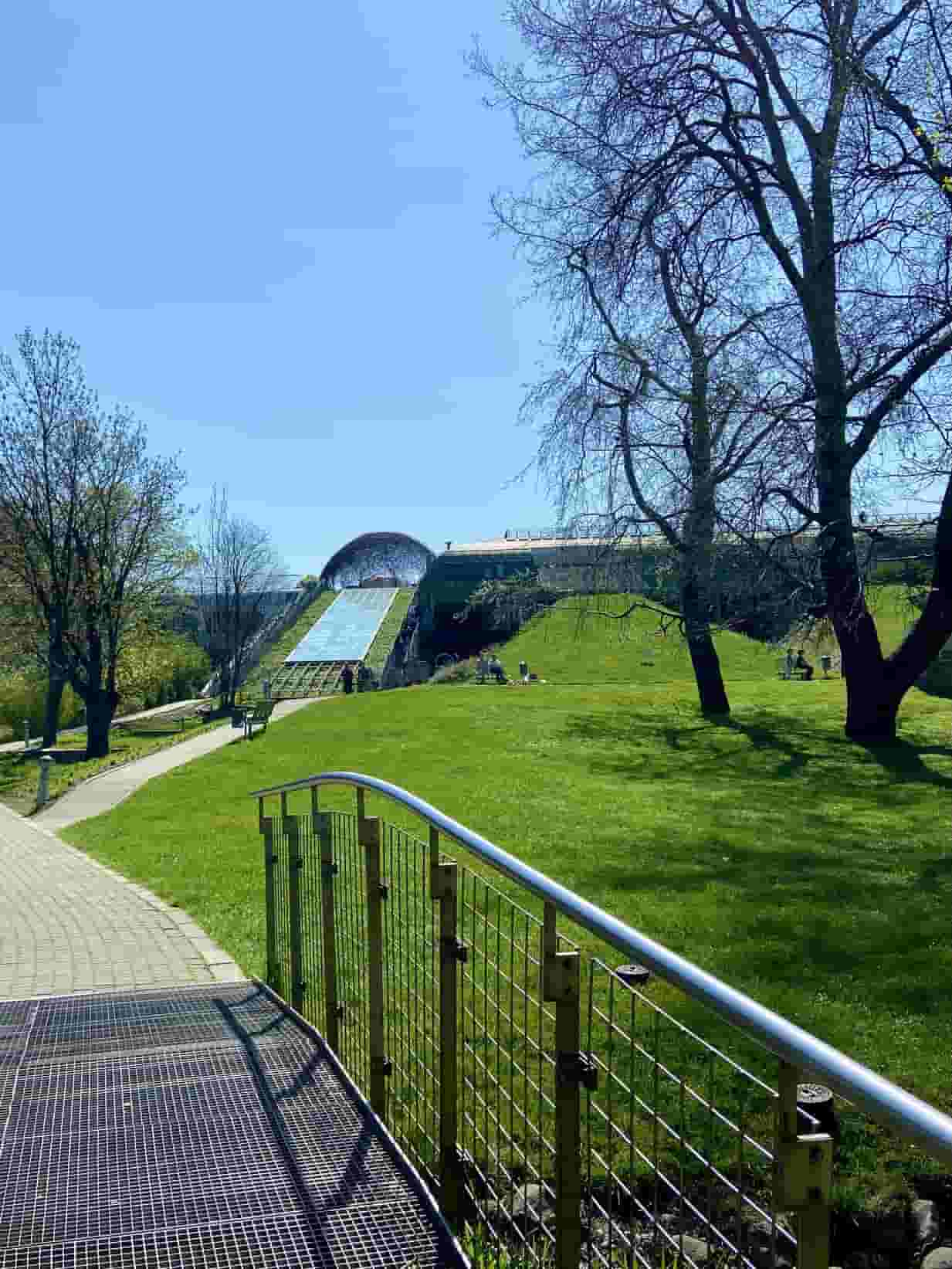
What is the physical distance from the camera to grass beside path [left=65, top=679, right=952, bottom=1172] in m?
6.93

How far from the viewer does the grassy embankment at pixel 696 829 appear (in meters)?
A: 6.77

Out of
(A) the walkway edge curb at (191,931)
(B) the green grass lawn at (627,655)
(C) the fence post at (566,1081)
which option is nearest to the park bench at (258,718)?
(B) the green grass lawn at (627,655)

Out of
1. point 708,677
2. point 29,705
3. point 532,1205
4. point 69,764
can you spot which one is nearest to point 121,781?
point 69,764

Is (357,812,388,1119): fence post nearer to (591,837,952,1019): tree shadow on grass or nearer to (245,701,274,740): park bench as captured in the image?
(591,837,952,1019): tree shadow on grass

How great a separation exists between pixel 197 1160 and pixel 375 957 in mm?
984

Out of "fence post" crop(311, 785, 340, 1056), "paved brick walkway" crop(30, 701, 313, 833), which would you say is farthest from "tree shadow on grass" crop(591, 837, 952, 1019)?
"paved brick walkway" crop(30, 701, 313, 833)

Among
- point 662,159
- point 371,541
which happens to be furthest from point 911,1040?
point 371,541

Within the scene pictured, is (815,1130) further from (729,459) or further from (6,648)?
(6,648)

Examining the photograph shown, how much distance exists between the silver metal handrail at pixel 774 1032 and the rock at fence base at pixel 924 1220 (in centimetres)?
268

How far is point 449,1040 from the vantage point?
142 inches

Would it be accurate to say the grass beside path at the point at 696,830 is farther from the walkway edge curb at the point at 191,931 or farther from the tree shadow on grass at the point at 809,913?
the walkway edge curb at the point at 191,931

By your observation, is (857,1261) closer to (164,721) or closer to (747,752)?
(747,752)

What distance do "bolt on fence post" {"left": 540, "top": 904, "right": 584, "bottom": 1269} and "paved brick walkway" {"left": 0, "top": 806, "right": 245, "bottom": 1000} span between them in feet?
17.1

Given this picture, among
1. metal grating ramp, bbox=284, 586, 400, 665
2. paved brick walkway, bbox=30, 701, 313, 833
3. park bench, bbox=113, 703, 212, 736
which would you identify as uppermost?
metal grating ramp, bbox=284, 586, 400, 665
